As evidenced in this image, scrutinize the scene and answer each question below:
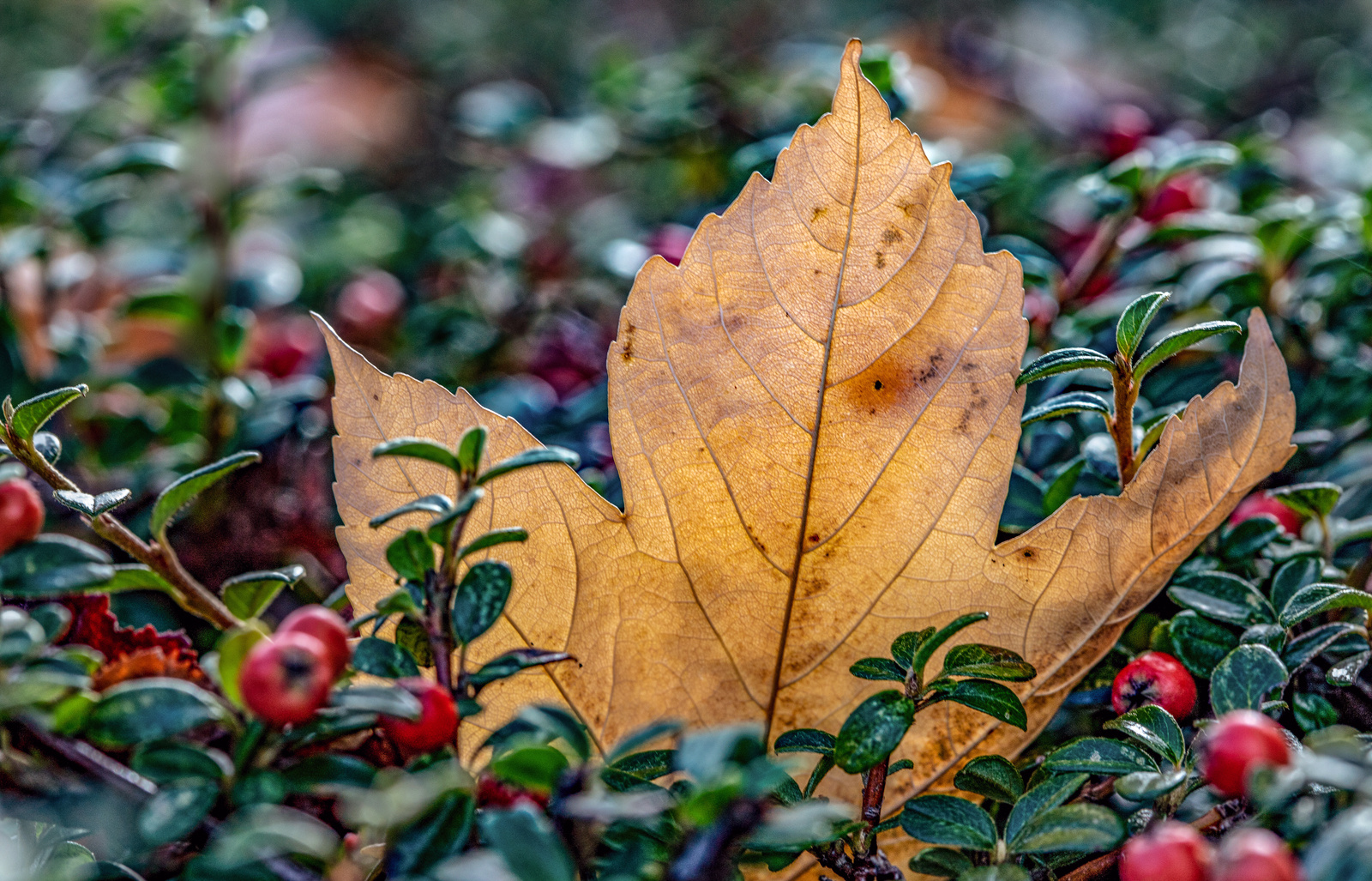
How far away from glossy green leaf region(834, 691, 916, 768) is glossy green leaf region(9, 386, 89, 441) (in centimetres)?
52

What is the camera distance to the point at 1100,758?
663 millimetres

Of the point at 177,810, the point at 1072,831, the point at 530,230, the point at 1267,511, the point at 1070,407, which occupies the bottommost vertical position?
the point at 177,810

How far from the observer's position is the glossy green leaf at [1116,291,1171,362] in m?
0.75

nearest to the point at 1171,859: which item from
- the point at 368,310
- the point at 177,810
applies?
the point at 177,810

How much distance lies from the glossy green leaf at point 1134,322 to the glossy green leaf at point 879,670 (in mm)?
274

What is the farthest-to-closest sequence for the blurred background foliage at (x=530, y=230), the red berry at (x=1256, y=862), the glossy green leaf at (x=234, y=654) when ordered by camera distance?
the blurred background foliage at (x=530, y=230), the glossy green leaf at (x=234, y=654), the red berry at (x=1256, y=862)

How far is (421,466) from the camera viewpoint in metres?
0.75

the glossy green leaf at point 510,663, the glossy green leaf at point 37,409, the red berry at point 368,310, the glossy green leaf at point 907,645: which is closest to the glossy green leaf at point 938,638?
the glossy green leaf at point 907,645

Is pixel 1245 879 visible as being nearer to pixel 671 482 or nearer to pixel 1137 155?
pixel 671 482

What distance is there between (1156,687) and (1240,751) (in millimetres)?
192

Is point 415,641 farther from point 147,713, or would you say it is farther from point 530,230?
point 530,230

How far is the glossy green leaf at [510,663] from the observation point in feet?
2.06

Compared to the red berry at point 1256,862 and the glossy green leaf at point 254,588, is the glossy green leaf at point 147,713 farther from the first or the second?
the red berry at point 1256,862

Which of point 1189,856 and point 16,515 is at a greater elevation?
point 1189,856
